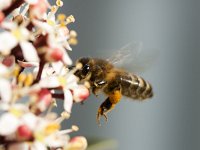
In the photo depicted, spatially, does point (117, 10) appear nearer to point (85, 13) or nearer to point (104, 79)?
point (85, 13)

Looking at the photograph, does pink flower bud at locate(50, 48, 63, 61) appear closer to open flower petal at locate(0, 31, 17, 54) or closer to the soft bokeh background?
open flower petal at locate(0, 31, 17, 54)

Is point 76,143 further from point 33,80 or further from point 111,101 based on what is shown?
point 111,101

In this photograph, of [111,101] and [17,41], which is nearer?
[17,41]

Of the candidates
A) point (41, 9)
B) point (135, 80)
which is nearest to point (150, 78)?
point (135, 80)

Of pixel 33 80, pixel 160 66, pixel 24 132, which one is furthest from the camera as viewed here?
pixel 160 66

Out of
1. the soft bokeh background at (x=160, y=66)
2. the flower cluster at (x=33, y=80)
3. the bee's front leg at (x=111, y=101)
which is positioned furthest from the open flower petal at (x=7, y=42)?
the soft bokeh background at (x=160, y=66)

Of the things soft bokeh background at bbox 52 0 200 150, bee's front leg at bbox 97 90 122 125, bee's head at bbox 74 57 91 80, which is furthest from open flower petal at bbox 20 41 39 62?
soft bokeh background at bbox 52 0 200 150

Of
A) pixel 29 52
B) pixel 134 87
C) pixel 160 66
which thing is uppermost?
pixel 29 52

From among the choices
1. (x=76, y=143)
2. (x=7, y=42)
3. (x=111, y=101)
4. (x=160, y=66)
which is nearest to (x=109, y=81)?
(x=111, y=101)
